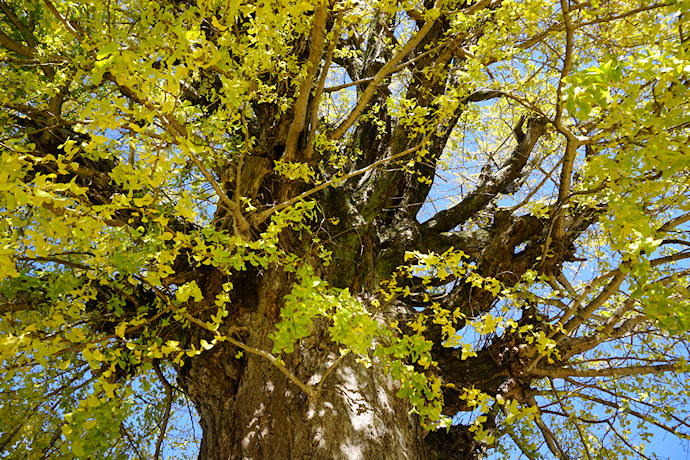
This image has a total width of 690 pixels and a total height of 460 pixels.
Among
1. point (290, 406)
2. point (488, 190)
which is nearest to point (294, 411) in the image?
point (290, 406)

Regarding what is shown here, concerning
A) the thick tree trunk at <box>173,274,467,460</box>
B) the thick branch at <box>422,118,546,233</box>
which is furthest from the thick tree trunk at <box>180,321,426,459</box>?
the thick branch at <box>422,118,546,233</box>

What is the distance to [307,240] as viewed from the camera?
4090mm

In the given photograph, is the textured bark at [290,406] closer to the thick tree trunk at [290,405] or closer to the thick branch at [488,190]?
the thick tree trunk at [290,405]

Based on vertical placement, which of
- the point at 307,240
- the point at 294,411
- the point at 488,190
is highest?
the point at 488,190

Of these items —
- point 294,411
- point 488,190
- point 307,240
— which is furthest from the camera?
point 488,190

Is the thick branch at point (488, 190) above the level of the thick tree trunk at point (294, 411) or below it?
above

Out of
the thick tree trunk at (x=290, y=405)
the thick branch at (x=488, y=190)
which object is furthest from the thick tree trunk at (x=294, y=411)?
the thick branch at (x=488, y=190)

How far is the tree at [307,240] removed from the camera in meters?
2.21

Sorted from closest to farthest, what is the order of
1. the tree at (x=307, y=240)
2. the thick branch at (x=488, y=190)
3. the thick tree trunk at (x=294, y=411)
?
the tree at (x=307, y=240), the thick tree trunk at (x=294, y=411), the thick branch at (x=488, y=190)

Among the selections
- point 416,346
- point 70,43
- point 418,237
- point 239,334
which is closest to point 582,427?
point 418,237

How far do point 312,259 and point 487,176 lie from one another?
7.56 feet

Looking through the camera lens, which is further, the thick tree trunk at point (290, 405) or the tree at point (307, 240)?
the thick tree trunk at point (290, 405)

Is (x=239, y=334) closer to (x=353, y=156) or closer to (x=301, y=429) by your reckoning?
(x=301, y=429)

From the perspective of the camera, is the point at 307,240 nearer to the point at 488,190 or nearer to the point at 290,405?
the point at 290,405
